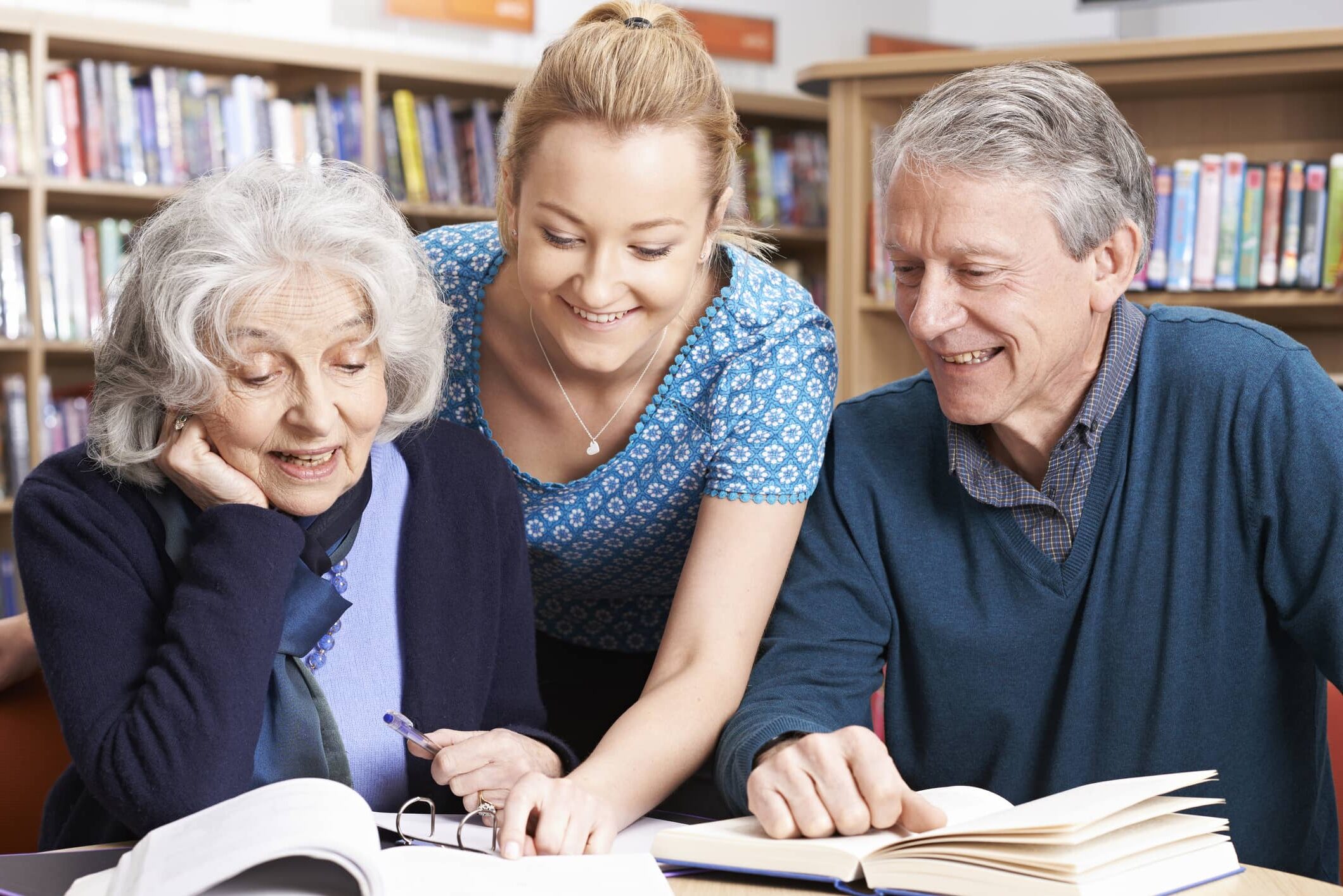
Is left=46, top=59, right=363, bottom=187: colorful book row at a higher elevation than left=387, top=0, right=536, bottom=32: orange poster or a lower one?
lower

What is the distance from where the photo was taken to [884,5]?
536 cm

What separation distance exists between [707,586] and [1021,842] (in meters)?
0.56

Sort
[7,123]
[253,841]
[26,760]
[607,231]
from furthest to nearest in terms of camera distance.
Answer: [7,123], [26,760], [607,231], [253,841]

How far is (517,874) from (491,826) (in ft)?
0.77

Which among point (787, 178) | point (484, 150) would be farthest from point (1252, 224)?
point (484, 150)

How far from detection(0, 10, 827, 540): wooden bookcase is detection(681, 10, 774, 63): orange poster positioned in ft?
3.47

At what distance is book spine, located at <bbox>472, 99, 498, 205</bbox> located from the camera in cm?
399

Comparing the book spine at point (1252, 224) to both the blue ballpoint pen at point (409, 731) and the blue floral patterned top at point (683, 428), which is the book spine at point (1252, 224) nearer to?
the blue floral patterned top at point (683, 428)

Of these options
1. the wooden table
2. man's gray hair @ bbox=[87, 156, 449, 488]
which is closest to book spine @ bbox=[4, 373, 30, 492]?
man's gray hair @ bbox=[87, 156, 449, 488]

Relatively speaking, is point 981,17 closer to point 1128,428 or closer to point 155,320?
point 1128,428

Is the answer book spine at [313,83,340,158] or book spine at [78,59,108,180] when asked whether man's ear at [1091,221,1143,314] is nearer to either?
book spine at [313,83,340,158]

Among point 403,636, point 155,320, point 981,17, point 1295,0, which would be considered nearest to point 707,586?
point 403,636

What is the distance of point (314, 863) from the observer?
2.88 feet

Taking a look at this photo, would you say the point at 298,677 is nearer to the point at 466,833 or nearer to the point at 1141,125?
the point at 466,833
